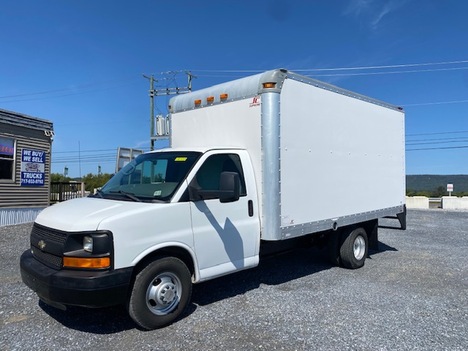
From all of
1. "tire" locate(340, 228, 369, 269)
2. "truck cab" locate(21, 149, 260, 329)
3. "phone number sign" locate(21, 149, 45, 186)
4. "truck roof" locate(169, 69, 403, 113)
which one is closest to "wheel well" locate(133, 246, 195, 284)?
"truck cab" locate(21, 149, 260, 329)

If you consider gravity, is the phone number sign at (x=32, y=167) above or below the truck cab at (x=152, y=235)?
above

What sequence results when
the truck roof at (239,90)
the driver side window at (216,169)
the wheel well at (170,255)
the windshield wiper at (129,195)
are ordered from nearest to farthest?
the wheel well at (170,255)
the windshield wiper at (129,195)
the driver side window at (216,169)
the truck roof at (239,90)

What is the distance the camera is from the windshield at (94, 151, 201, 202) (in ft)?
15.0

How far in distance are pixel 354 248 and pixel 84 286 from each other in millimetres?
5197

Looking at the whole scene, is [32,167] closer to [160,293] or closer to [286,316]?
[160,293]

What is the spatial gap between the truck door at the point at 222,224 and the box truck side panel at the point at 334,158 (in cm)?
55

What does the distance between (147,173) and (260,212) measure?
1.65m

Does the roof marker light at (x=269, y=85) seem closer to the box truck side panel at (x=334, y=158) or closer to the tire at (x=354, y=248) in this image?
the box truck side panel at (x=334, y=158)

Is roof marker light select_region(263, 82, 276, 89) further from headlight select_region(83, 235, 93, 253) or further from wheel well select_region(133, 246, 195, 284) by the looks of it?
headlight select_region(83, 235, 93, 253)

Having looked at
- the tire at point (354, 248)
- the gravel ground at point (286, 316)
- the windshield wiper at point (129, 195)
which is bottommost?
the gravel ground at point (286, 316)

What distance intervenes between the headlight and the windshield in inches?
30.2

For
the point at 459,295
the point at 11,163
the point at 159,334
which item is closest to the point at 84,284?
the point at 159,334

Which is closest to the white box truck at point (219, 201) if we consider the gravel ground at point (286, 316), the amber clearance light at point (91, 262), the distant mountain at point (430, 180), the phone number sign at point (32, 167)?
the amber clearance light at point (91, 262)

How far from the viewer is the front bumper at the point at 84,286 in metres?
3.72
